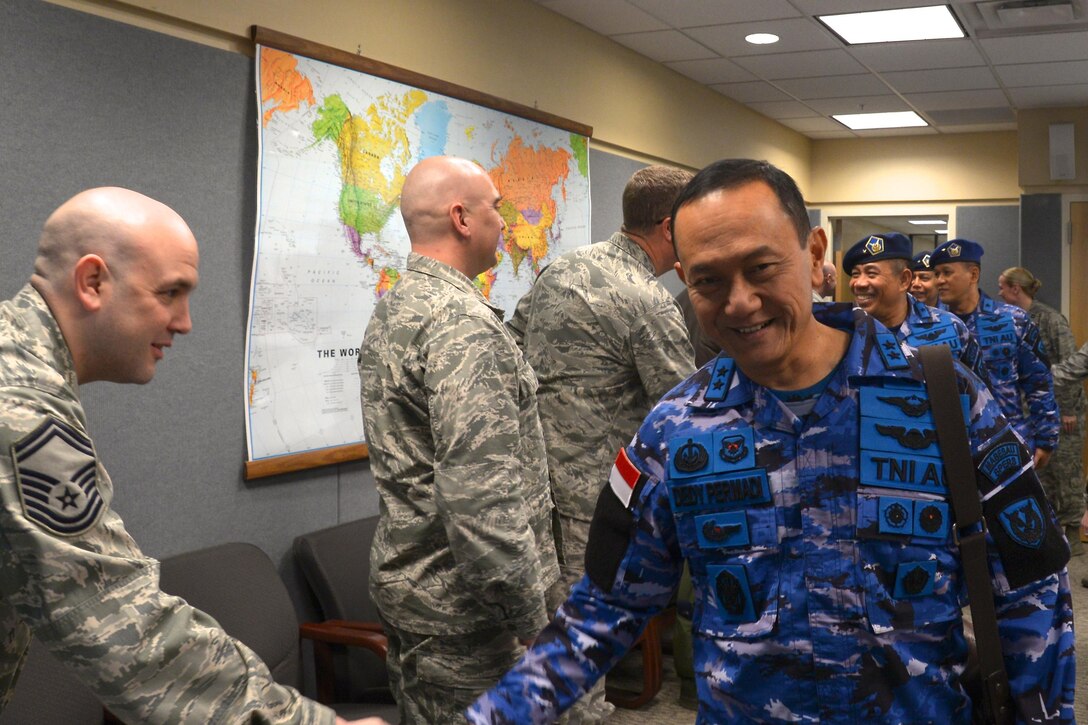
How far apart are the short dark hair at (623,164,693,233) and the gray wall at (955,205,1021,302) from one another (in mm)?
6736

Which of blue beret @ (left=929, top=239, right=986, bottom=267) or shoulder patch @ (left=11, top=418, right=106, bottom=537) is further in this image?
blue beret @ (left=929, top=239, right=986, bottom=267)

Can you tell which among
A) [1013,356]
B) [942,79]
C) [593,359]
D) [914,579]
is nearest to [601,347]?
[593,359]


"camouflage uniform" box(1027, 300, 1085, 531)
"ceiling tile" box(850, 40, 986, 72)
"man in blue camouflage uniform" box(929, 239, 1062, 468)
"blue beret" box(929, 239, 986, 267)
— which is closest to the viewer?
"man in blue camouflage uniform" box(929, 239, 1062, 468)

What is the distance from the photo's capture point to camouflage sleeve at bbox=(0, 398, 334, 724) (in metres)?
1.19

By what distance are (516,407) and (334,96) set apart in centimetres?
197

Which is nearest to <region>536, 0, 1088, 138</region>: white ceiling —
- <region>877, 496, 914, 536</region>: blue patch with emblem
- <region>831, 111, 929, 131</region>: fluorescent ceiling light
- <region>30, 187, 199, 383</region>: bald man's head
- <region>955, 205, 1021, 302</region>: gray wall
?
<region>831, 111, 929, 131</region>: fluorescent ceiling light

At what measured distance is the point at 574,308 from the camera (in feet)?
9.02

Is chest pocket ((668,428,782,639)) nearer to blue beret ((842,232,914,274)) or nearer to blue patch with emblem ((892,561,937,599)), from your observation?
blue patch with emblem ((892,561,937,599))

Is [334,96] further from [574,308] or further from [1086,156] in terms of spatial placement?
[1086,156]

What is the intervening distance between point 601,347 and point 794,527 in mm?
1537

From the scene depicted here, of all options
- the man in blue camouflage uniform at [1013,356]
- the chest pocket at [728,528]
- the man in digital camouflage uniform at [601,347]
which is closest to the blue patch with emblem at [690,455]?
the chest pocket at [728,528]

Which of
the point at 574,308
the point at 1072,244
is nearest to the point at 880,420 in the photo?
the point at 574,308

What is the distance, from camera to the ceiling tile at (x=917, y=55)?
5.77 metres

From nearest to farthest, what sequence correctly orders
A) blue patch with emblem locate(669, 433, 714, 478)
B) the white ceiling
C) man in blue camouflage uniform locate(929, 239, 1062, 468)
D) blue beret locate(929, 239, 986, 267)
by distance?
1. blue patch with emblem locate(669, 433, 714, 478)
2. man in blue camouflage uniform locate(929, 239, 1062, 468)
3. blue beret locate(929, 239, 986, 267)
4. the white ceiling
